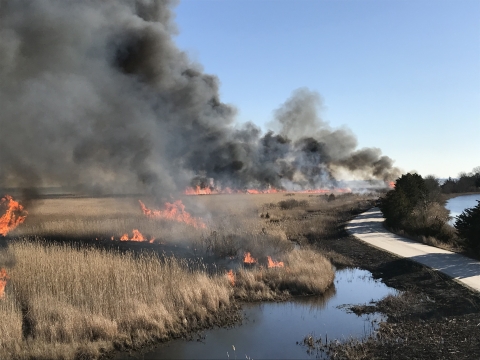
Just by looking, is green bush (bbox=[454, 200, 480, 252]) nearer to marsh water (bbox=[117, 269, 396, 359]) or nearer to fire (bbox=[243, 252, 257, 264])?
marsh water (bbox=[117, 269, 396, 359])

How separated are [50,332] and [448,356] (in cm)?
983

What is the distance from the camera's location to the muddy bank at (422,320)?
889 cm

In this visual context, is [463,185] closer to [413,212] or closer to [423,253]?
[413,212]

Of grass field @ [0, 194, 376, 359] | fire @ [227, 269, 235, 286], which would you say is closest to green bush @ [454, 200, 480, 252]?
grass field @ [0, 194, 376, 359]

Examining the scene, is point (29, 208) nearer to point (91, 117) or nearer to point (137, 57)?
point (91, 117)

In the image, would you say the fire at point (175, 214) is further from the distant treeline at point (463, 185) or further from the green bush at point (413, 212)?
the distant treeline at point (463, 185)

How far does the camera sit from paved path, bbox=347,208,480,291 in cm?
1466

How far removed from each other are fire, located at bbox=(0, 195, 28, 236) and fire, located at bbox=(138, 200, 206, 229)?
799cm

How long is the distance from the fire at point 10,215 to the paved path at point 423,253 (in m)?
21.2

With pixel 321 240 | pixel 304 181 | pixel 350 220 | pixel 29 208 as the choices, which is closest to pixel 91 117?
pixel 29 208

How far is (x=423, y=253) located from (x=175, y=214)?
15.7 metres

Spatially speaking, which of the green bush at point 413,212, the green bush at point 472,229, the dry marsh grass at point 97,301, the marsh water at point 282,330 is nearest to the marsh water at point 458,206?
the green bush at point 413,212

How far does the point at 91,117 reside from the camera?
89.2ft

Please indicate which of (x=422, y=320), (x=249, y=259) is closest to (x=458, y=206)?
(x=249, y=259)
